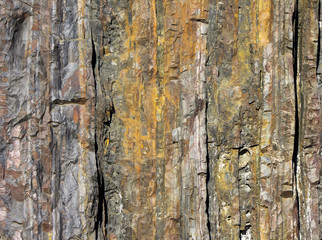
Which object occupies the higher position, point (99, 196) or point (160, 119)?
point (160, 119)

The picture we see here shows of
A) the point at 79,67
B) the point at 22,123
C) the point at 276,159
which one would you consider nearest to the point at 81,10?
the point at 79,67

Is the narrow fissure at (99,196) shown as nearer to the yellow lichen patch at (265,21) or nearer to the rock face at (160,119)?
the rock face at (160,119)

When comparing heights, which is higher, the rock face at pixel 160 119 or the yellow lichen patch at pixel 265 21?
the yellow lichen patch at pixel 265 21

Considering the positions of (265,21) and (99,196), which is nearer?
(99,196)

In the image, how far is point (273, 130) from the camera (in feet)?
8.74

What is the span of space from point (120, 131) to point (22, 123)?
0.82 m

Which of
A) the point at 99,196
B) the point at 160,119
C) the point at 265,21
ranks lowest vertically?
the point at 99,196

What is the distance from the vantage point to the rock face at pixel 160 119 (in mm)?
2506

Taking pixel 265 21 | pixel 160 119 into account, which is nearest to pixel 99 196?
pixel 160 119

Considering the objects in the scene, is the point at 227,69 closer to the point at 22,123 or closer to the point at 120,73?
the point at 120,73

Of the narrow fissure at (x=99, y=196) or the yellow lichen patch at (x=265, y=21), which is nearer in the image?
the narrow fissure at (x=99, y=196)

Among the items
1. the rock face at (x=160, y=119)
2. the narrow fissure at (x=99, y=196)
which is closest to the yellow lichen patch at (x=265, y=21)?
the rock face at (x=160, y=119)

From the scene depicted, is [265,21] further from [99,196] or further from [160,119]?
[99,196]

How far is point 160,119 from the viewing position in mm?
2715
